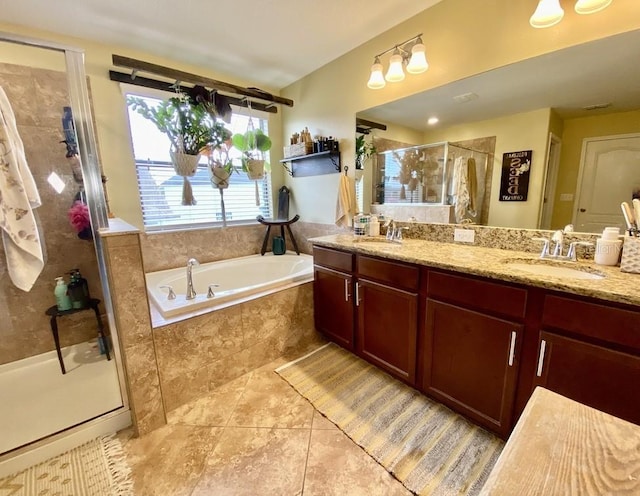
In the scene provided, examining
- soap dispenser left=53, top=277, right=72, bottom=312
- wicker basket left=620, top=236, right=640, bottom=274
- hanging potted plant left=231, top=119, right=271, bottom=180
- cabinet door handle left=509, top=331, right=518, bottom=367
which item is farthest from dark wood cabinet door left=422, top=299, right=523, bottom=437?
soap dispenser left=53, top=277, right=72, bottom=312

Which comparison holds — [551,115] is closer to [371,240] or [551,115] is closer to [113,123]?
[371,240]

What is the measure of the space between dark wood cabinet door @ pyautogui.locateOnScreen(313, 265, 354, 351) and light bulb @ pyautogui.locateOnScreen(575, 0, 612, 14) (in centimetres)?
178

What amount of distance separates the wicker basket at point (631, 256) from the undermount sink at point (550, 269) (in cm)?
11

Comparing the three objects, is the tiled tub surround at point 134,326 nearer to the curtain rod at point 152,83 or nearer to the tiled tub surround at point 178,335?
the tiled tub surround at point 178,335

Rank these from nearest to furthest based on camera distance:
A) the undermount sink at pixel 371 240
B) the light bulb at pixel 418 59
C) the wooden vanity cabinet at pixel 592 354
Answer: the wooden vanity cabinet at pixel 592 354 < the light bulb at pixel 418 59 < the undermount sink at pixel 371 240

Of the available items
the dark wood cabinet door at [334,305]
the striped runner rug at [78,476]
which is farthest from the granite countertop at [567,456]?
the striped runner rug at [78,476]

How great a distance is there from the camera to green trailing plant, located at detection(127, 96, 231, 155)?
2.20m

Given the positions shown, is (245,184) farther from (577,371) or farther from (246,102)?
(577,371)

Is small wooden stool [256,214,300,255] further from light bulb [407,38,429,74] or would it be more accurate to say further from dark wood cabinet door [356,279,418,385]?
light bulb [407,38,429,74]

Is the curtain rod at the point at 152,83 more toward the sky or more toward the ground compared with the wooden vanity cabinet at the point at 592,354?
more toward the sky

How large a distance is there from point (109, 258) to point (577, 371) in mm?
2131

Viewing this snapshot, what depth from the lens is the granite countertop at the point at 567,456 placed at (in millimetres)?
404

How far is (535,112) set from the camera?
1.57m

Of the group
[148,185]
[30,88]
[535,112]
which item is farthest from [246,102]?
[535,112]
